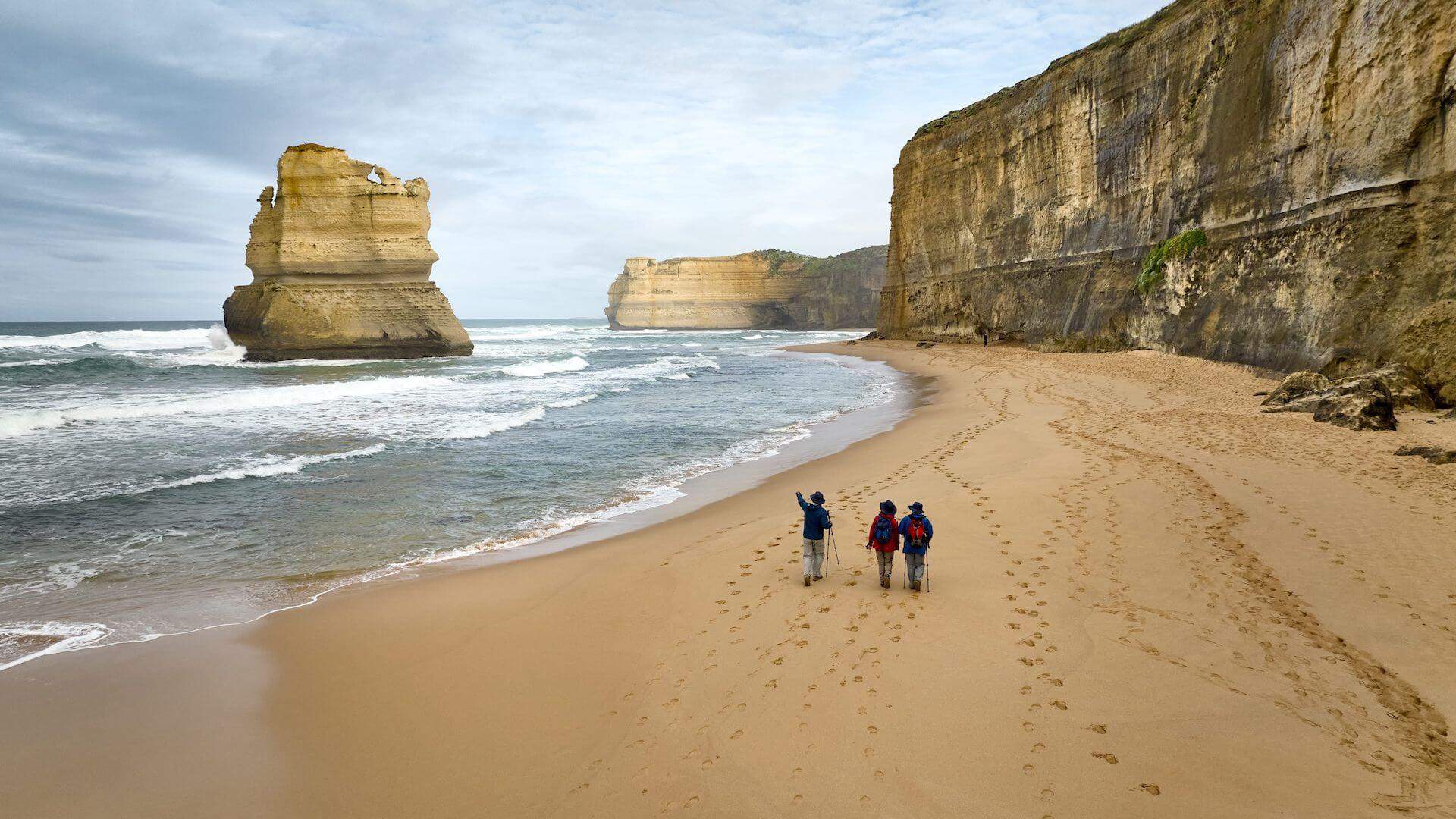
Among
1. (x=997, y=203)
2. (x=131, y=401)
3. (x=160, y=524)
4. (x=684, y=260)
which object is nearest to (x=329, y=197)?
(x=131, y=401)

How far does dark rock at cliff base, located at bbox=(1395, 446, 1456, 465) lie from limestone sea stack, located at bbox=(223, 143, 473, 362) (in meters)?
38.3

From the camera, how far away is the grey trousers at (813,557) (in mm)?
6680

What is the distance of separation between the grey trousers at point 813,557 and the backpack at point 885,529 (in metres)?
0.58

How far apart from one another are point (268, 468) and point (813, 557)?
11.3 meters

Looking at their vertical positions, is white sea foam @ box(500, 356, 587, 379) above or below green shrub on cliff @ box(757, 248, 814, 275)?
below

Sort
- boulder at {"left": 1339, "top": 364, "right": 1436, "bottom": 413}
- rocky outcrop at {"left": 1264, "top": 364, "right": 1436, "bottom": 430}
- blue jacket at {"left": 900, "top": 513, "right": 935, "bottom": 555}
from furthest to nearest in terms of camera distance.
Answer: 1. boulder at {"left": 1339, "top": 364, "right": 1436, "bottom": 413}
2. rocky outcrop at {"left": 1264, "top": 364, "right": 1436, "bottom": 430}
3. blue jacket at {"left": 900, "top": 513, "right": 935, "bottom": 555}

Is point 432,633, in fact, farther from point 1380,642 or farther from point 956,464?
Answer: point 956,464

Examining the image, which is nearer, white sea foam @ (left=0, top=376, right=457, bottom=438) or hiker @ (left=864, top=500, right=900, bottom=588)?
hiker @ (left=864, top=500, right=900, bottom=588)

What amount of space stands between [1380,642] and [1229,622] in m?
0.89

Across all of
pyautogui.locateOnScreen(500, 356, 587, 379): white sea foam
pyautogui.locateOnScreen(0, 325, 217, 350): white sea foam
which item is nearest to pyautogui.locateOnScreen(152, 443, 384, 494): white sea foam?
pyautogui.locateOnScreen(500, 356, 587, 379): white sea foam

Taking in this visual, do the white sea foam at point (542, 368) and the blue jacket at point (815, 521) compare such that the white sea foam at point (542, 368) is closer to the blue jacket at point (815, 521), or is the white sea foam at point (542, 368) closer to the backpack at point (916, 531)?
the blue jacket at point (815, 521)

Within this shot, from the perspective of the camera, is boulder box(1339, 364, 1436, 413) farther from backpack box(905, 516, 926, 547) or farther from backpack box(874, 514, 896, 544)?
backpack box(874, 514, 896, 544)

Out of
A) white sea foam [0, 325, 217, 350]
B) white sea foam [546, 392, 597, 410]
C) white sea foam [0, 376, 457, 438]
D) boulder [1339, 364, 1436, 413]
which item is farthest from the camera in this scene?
white sea foam [0, 325, 217, 350]

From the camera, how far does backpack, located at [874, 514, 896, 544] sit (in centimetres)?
633
